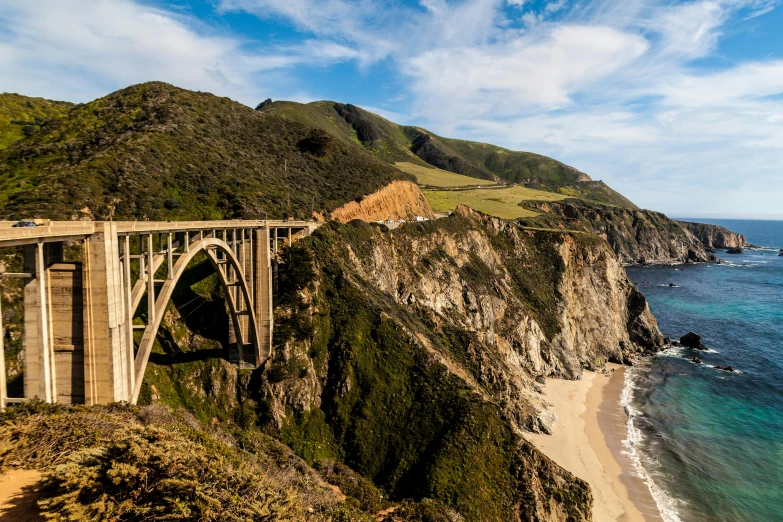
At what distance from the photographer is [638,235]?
16338 cm

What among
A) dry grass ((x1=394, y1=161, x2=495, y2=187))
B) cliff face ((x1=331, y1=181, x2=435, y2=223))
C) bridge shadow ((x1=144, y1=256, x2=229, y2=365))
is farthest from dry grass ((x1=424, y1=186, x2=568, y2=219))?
bridge shadow ((x1=144, y1=256, x2=229, y2=365))

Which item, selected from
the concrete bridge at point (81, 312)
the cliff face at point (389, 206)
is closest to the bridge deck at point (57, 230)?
the concrete bridge at point (81, 312)

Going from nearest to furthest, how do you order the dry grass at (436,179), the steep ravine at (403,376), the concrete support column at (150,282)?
the concrete support column at (150,282) → the steep ravine at (403,376) → the dry grass at (436,179)

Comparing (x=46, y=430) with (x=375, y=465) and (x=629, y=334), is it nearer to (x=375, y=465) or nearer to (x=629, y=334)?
(x=375, y=465)

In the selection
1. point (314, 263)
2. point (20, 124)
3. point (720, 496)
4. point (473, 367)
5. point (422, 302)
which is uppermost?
point (20, 124)

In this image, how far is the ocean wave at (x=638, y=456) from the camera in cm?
3334

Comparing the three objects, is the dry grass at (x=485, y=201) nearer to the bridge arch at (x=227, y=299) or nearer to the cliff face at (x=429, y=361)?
the cliff face at (x=429, y=361)

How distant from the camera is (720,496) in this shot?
34750 millimetres

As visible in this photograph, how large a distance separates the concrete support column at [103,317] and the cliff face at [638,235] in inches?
5878

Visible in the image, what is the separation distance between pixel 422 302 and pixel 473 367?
11602 mm

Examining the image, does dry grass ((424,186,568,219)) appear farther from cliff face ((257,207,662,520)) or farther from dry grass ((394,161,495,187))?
cliff face ((257,207,662,520))

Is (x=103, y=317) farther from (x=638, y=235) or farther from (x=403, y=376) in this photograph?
(x=638, y=235)

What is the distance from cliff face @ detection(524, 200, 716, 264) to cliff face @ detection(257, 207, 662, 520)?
94796 mm

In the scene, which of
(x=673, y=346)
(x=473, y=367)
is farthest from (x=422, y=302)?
(x=673, y=346)
